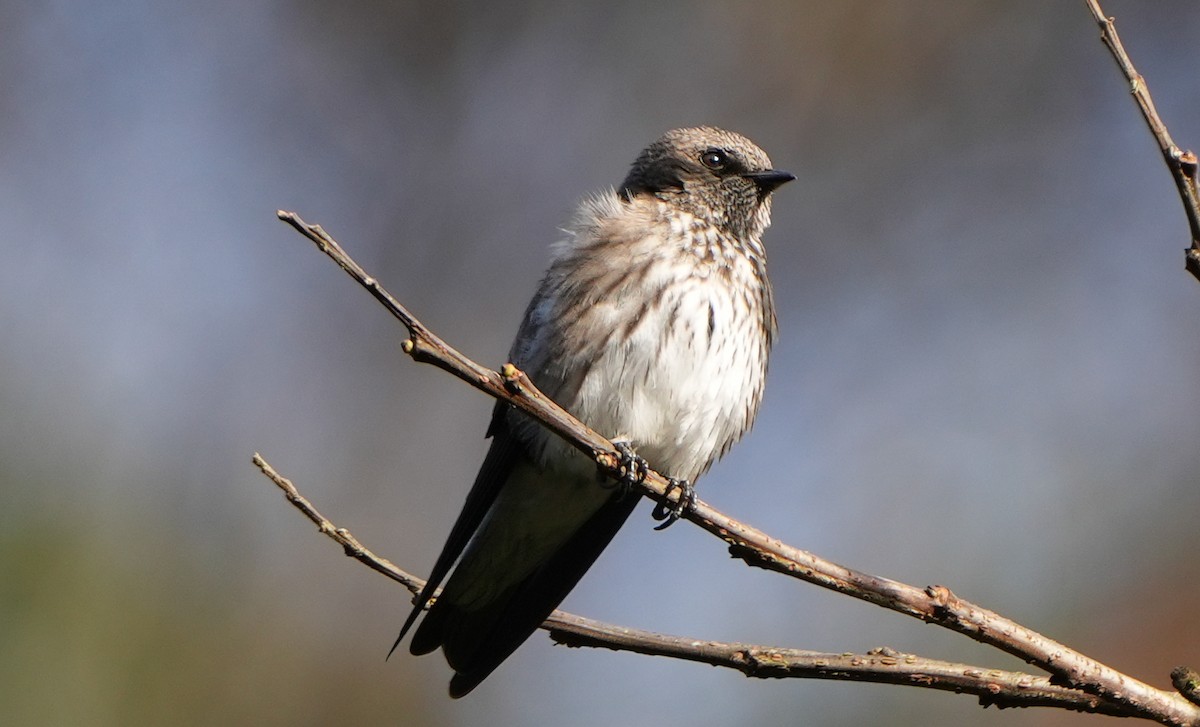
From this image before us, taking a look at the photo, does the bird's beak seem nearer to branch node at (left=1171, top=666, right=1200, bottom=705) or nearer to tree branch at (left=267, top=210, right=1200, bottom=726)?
tree branch at (left=267, top=210, right=1200, bottom=726)

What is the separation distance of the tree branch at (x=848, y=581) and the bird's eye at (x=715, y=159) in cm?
213

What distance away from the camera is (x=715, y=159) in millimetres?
4887

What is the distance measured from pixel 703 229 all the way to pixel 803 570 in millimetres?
1959

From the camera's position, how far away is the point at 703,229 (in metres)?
4.49

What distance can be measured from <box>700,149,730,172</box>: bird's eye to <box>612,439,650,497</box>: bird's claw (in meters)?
1.41

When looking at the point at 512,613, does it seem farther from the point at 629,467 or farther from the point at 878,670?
the point at 878,670

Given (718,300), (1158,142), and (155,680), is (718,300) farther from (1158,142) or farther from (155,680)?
(155,680)

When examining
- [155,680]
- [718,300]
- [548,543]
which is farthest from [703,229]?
[155,680]

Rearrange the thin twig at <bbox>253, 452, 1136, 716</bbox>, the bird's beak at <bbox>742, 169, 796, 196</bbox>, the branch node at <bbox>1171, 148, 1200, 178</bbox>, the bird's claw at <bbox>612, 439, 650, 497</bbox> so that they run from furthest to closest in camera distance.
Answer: the bird's beak at <bbox>742, 169, 796, 196</bbox>
the bird's claw at <bbox>612, 439, 650, 497</bbox>
the thin twig at <bbox>253, 452, 1136, 716</bbox>
the branch node at <bbox>1171, 148, 1200, 178</bbox>

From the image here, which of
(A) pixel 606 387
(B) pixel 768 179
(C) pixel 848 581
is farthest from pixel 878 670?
(B) pixel 768 179

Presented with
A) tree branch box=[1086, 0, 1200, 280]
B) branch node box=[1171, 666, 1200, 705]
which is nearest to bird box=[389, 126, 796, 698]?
branch node box=[1171, 666, 1200, 705]

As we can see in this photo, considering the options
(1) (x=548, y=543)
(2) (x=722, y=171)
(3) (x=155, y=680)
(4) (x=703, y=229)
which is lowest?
(3) (x=155, y=680)

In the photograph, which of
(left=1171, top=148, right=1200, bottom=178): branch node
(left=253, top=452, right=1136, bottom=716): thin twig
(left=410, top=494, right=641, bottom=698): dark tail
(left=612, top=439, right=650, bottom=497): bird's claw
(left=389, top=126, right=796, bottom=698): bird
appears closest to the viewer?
(left=1171, top=148, right=1200, bottom=178): branch node

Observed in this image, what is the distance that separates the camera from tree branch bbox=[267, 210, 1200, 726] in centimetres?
247
